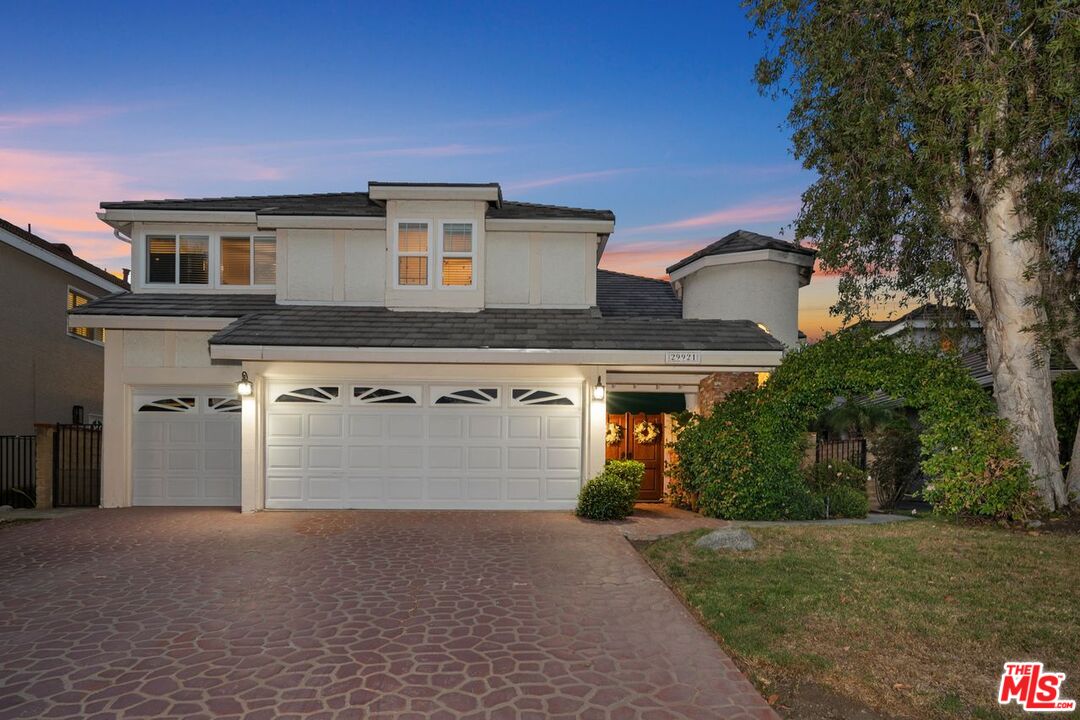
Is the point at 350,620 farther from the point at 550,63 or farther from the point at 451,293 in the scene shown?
the point at 550,63

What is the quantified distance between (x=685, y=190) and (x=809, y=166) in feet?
42.3

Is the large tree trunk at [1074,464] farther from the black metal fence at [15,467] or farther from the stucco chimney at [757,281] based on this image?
the black metal fence at [15,467]

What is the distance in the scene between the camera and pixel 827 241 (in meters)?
13.1

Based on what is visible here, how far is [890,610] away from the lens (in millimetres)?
6156

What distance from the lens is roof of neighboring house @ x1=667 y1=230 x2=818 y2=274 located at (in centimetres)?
1451

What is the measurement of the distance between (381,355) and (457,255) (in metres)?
3.43

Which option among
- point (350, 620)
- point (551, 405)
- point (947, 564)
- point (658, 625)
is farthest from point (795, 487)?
point (350, 620)

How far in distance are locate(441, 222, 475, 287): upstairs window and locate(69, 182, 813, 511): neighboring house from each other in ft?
0.11

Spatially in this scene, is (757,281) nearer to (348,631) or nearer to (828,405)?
(828,405)

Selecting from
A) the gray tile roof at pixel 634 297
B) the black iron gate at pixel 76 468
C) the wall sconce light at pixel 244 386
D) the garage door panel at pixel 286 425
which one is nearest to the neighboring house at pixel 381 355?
the garage door panel at pixel 286 425

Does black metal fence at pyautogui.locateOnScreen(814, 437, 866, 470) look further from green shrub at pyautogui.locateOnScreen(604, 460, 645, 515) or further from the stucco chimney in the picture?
green shrub at pyautogui.locateOnScreen(604, 460, 645, 515)

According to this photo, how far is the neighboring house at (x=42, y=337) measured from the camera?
15.4m

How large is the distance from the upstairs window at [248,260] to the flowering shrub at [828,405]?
1026 cm

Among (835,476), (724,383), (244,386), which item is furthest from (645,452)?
(244,386)
